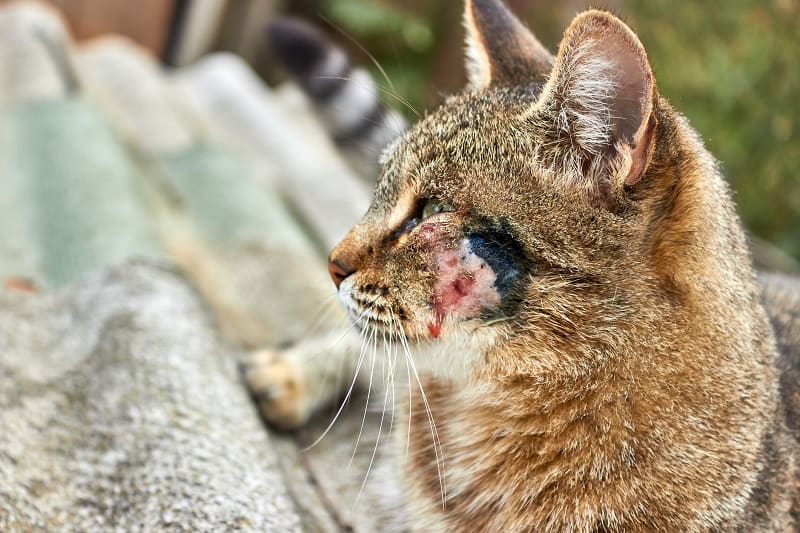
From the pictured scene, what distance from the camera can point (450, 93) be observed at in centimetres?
164

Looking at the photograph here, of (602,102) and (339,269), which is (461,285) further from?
(602,102)

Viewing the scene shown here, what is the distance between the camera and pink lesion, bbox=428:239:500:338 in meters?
1.22

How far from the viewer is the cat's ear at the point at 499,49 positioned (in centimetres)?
151

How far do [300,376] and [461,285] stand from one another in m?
0.70

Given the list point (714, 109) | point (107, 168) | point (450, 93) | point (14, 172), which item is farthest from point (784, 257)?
point (14, 172)

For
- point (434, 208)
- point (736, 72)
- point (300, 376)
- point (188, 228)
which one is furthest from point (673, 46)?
point (434, 208)

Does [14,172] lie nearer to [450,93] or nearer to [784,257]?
[450,93]

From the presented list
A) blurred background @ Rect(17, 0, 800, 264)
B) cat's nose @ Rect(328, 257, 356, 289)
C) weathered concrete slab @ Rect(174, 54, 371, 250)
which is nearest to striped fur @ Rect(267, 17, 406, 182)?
weathered concrete slab @ Rect(174, 54, 371, 250)

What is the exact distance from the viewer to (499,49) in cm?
154

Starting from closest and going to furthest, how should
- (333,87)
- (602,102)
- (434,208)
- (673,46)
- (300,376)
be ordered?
(602,102)
(434,208)
(300,376)
(333,87)
(673,46)

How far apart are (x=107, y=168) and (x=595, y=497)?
157cm

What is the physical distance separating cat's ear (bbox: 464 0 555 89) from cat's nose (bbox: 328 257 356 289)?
0.45 metres

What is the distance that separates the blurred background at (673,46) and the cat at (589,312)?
1636mm

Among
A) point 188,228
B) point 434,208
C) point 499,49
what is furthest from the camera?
point 188,228
